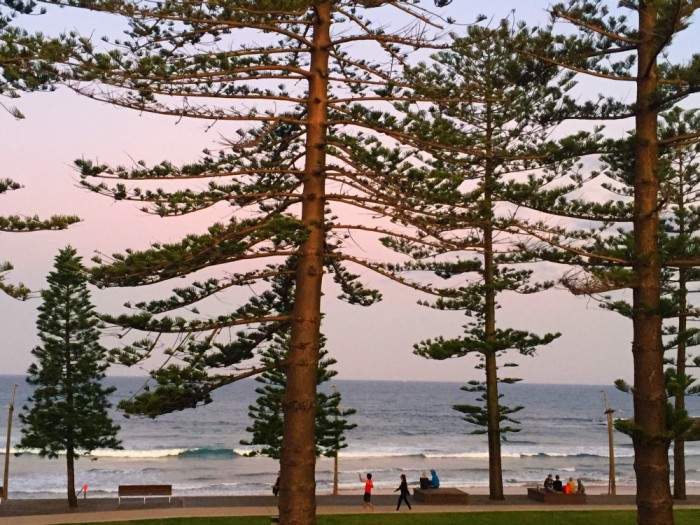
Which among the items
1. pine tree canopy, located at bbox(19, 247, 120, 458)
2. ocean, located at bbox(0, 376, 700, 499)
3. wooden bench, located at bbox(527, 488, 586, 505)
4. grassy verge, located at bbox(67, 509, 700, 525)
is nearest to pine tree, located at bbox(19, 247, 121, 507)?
pine tree canopy, located at bbox(19, 247, 120, 458)

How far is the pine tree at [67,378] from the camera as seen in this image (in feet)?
68.3

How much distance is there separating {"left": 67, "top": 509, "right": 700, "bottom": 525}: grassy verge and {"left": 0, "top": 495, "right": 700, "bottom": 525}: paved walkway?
0.73m

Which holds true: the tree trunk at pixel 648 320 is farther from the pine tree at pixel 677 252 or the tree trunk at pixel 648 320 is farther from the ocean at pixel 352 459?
the ocean at pixel 352 459

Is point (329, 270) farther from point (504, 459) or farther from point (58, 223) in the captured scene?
point (504, 459)

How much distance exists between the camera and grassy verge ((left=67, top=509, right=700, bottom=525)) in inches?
529

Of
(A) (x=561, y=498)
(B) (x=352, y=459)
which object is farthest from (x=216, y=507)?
(B) (x=352, y=459)

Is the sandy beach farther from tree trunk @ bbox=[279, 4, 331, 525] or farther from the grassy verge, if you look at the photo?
tree trunk @ bbox=[279, 4, 331, 525]

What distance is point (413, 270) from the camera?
19.2m

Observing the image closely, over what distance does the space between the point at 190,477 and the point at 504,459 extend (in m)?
17.4

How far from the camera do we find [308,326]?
317 inches

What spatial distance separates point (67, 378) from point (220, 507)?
25.2ft

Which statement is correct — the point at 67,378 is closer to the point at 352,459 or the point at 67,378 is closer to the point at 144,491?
the point at 144,491

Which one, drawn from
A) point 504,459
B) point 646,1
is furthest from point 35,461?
point 646,1

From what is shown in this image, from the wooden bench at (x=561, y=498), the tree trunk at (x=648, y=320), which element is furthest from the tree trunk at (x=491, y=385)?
the tree trunk at (x=648, y=320)
